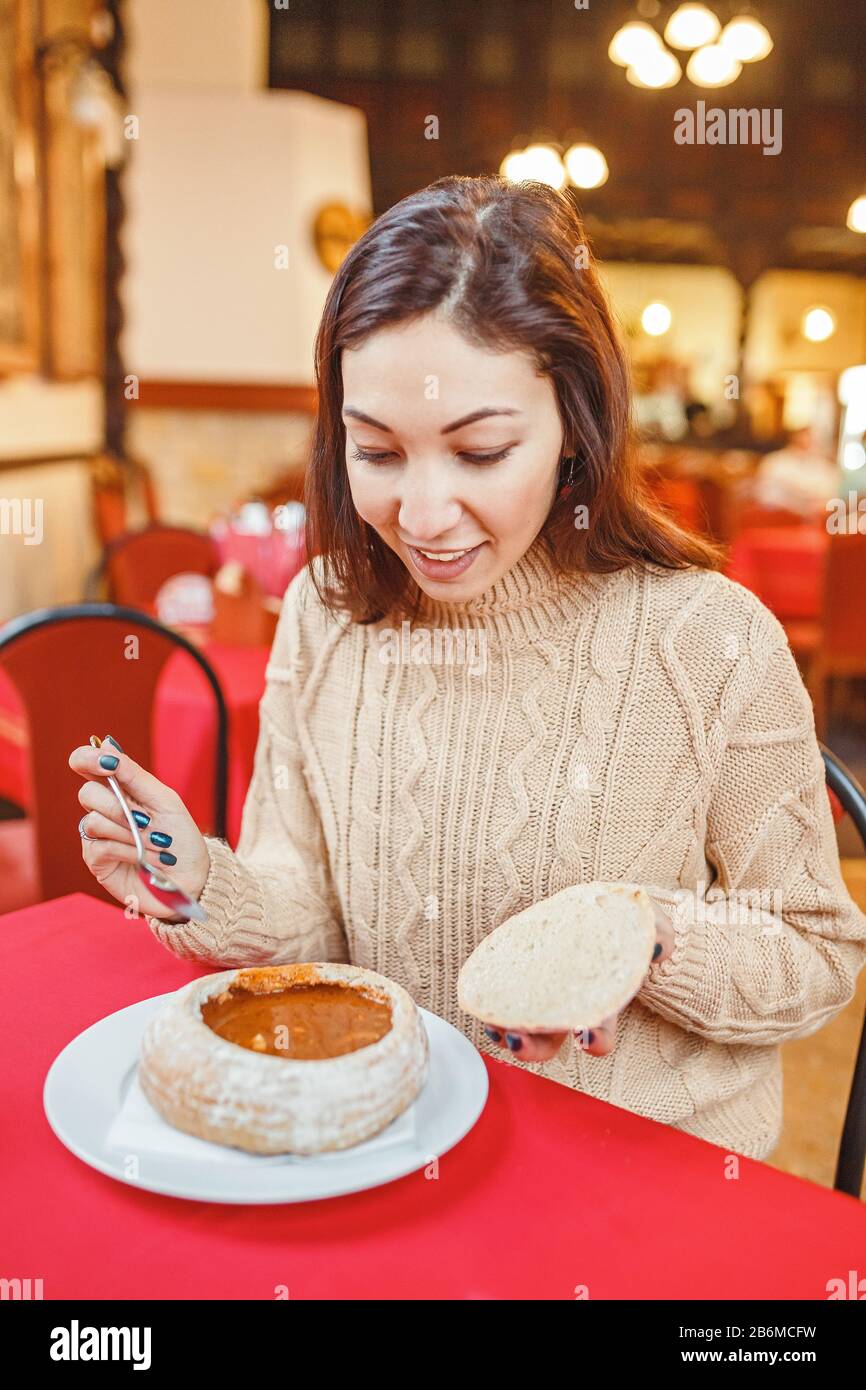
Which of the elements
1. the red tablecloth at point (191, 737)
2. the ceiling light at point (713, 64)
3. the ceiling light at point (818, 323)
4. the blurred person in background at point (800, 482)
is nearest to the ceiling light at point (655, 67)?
the ceiling light at point (713, 64)

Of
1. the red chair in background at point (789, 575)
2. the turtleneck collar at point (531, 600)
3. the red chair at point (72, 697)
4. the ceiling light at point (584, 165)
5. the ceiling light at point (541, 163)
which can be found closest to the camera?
the turtleneck collar at point (531, 600)

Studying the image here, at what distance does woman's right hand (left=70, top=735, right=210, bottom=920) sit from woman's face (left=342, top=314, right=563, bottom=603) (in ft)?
1.08

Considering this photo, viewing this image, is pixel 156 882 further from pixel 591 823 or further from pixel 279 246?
pixel 279 246

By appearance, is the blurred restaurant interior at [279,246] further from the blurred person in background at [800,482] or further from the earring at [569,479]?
the earring at [569,479]

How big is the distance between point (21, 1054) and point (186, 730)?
A: 1.32 metres

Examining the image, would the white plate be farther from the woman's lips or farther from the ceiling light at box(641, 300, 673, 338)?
the ceiling light at box(641, 300, 673, 338)

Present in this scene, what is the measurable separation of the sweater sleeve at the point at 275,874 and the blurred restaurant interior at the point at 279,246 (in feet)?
1.89

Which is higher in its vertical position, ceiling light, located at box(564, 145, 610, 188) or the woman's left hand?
Result: ceiling light, located at box(564, 145, 610, 188)

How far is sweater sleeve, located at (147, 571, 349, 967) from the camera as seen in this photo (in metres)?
1.14

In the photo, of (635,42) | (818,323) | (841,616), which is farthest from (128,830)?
(818,323)

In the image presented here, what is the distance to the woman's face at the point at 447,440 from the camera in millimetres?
1028

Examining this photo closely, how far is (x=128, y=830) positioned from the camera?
1045 mm

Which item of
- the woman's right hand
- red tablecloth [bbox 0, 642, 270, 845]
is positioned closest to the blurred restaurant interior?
red tablecloth [bbox 0, 642, 270, 845]

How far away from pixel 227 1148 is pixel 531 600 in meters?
0.70
